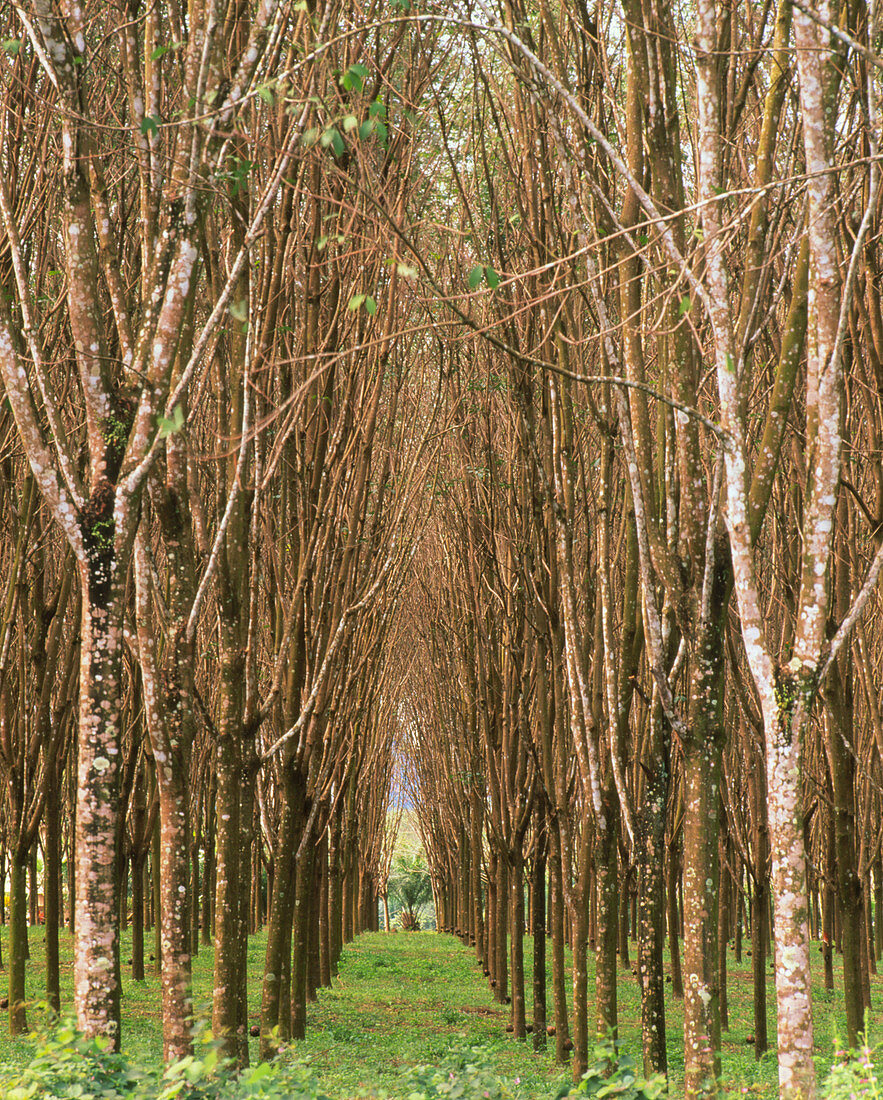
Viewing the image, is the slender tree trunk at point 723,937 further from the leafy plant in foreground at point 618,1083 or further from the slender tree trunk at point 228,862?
the slender tree trunk at point 228,862

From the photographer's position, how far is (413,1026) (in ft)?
37.9

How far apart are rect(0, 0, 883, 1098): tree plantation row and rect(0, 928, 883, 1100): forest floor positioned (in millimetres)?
730

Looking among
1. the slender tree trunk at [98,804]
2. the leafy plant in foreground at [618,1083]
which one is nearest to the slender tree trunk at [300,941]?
the slender tree trunk at [98,804]

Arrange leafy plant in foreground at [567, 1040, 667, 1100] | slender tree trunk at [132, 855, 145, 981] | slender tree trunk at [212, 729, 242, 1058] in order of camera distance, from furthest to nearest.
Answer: slender tree trunk at [132, 855, 145, 981] < slender tree trunk at [212, 729, 242, 1058] < leafy plant in foreground at [567, 1040, 667, 1100]

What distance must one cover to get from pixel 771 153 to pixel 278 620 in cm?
563

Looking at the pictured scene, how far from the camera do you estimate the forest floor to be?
24.5 feet

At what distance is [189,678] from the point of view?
5.50 m

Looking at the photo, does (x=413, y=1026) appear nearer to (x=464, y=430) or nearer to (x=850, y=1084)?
(x=464, y=430)

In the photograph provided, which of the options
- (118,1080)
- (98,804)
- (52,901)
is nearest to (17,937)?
(52,901)

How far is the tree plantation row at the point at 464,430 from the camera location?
442 cm

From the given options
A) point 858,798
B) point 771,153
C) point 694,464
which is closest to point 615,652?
point 694,464

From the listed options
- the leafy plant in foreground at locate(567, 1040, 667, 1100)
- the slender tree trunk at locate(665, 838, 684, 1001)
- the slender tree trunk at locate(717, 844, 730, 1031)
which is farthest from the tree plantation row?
the leafy plant in foreground at locate(567, 1040, 667, 1100)

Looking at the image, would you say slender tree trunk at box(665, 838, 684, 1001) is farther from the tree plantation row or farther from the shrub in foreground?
the shrub in foreground

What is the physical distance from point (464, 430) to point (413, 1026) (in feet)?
23.7
